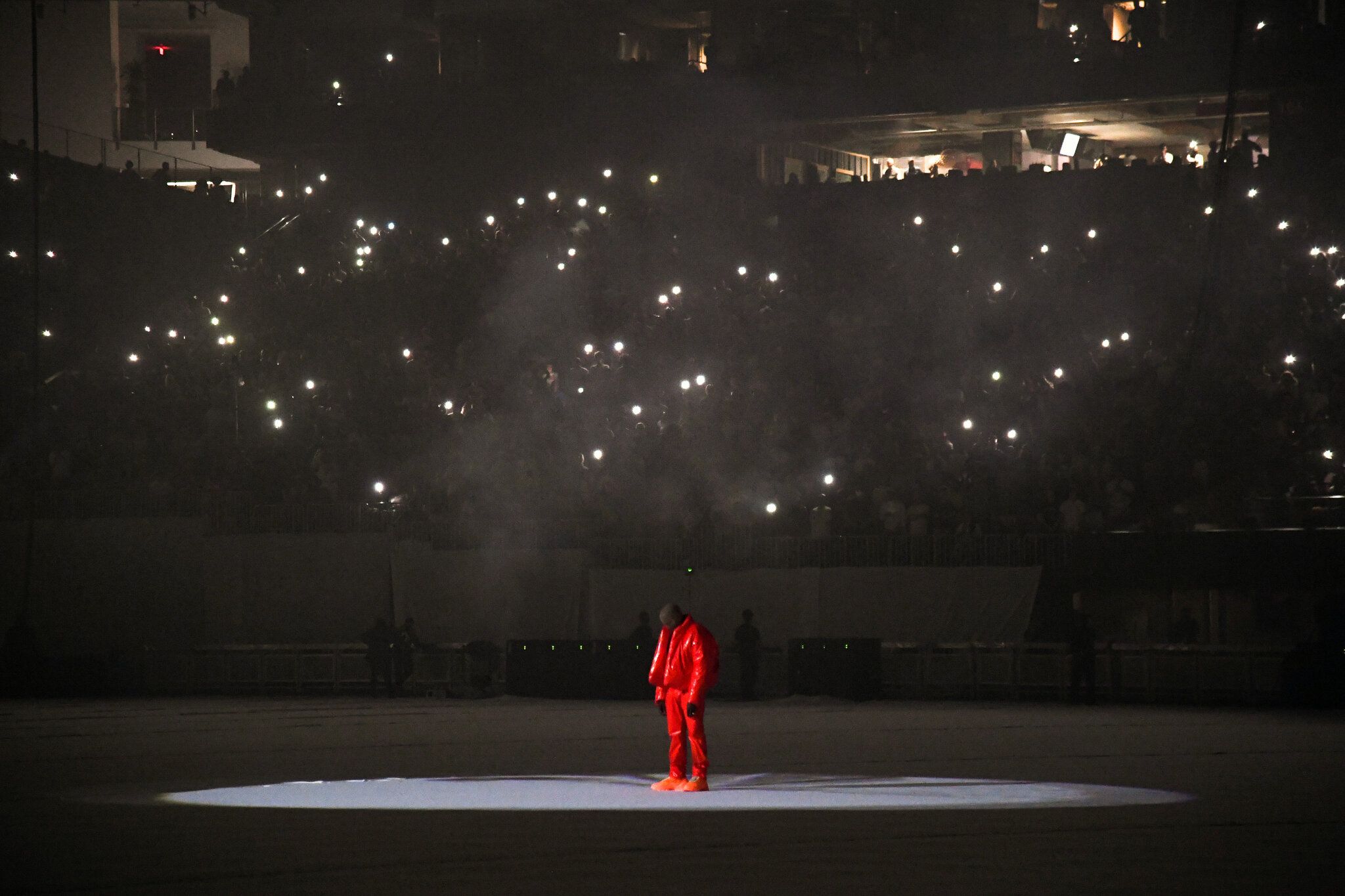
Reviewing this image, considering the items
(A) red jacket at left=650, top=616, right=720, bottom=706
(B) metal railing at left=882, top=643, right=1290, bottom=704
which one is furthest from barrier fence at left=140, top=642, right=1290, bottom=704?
(A) red jacket at left=650, top=616, right=720, bottom=706

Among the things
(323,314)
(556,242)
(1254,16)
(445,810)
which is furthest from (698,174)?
(445,810)

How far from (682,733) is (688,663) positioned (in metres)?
0.59

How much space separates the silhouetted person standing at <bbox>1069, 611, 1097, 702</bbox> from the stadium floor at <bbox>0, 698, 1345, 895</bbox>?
2269mm

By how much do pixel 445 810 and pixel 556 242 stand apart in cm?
2543

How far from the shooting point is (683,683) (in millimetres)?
14734

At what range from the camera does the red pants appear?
14.3 metres

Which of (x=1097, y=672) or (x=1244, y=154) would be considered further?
(x=1244, y=154)

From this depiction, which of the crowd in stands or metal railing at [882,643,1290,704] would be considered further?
the crowd in stands

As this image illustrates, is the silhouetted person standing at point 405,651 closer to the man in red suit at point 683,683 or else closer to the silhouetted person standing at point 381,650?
the silhouetted person standing at point 381,650

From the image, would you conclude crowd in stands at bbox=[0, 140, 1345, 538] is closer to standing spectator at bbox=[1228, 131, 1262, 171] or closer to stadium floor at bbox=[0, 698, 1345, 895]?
standing spectator at bbox=[1228, 131, 1262, 171]

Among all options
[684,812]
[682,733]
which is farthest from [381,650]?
[684,812]

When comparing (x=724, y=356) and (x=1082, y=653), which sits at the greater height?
(x=724, y=356)

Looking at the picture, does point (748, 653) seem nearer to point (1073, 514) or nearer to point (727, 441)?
point (727, 441)

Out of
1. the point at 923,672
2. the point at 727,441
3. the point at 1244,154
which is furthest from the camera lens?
the point at 1244,154
